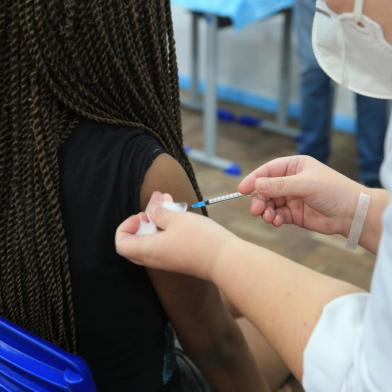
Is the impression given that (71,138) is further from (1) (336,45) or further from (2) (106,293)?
(1) (336,45)

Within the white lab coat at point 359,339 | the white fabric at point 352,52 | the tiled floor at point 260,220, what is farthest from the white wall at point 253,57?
the white lab coat at point 359,339

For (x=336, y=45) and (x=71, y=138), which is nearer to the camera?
(x=71, y=138)

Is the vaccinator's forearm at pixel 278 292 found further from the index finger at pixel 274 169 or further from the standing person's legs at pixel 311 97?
the standing person's legs at pixel 311 97

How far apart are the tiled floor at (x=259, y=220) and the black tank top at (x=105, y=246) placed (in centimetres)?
134

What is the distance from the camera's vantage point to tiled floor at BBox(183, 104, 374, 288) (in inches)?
85.4

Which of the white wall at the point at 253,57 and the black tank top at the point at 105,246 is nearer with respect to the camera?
the black tank top at the point at 105,246

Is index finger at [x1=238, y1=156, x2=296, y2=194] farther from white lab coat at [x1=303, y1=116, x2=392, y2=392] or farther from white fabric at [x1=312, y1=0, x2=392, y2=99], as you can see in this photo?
white lab coat at [x1=303, y1=116, x2=392, y2=392]

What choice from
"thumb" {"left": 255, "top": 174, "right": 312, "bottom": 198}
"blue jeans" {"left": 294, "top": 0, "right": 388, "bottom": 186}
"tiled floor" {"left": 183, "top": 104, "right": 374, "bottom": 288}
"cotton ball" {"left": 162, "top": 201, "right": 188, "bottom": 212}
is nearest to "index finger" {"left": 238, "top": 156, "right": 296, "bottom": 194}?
"thumb" {"left": 255, "top": 174, "right": 312, "bottom": 198}

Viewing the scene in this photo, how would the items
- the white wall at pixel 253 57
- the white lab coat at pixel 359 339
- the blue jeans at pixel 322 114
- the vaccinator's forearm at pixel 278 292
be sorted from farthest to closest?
the white wall at pixel 253 57, the blue jeans at pixel 322 114, the vaccinator's forearm at pixel 278 292, the white lab coat at pixel 359 339

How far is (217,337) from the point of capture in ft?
3.11

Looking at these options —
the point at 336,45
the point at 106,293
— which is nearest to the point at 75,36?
the point at 106,293

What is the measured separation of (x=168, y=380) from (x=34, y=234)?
38 cm

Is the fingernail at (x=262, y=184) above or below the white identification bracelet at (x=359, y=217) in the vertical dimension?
above

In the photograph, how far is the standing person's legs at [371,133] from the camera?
2.52m
